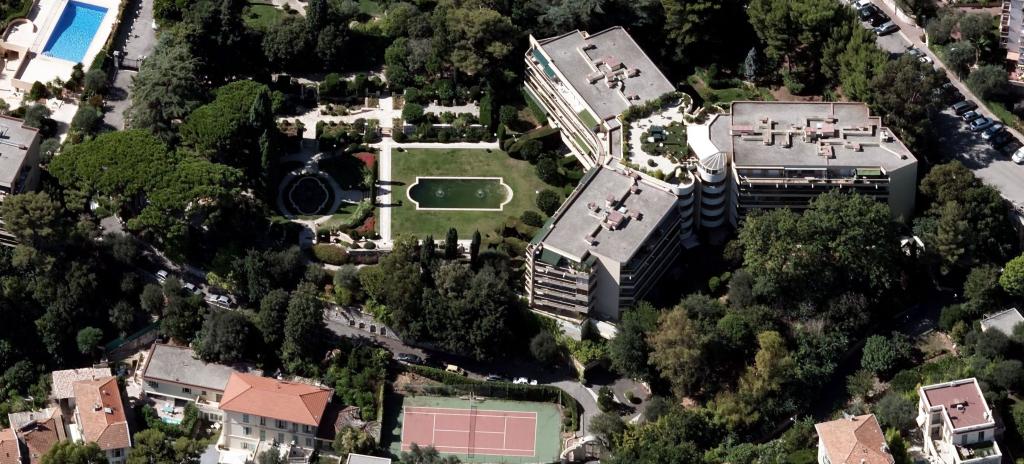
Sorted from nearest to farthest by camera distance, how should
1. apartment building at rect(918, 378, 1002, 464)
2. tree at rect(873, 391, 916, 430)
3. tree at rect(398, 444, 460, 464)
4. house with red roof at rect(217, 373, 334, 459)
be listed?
apartment building at rect(918, 378, 1002, 464) < tree at rect(873, 391, 916, 430) < tree at rect(398, 444, 460, 464) < house with red roof at rect(217, 373, 334, 459)

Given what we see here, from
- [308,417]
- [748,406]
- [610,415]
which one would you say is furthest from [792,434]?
[308,417]

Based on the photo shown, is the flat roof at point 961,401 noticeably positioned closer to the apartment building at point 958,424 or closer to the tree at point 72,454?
the apartment building at point 958,424

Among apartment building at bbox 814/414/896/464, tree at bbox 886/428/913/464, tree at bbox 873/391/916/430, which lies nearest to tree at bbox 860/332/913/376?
tree at bbox 873/391/916/430

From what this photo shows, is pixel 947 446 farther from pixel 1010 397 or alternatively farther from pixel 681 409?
pixel 681 409

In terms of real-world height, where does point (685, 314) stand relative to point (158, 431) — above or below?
above

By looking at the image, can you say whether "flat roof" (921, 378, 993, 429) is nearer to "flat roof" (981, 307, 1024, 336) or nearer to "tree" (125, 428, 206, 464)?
"flat roof" (981, 307, 1024, 336)

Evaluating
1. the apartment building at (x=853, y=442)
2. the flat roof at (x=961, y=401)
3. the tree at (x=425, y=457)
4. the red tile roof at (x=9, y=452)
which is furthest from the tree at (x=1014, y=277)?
the red tile roof at (x=9, y=452)
